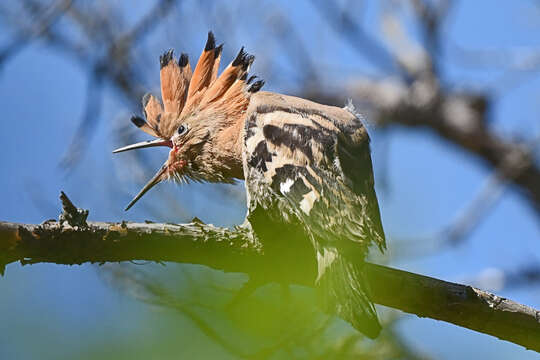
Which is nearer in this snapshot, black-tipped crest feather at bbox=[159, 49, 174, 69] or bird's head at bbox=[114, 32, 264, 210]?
bird's head at bbox=[114, 32, 264, 210]

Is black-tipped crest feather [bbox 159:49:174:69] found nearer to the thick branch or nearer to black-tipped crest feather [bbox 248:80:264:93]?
black-tipped crest feather [bbox 248:80:264:93]

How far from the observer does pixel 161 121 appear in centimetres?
495

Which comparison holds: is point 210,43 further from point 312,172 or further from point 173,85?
point 312,172

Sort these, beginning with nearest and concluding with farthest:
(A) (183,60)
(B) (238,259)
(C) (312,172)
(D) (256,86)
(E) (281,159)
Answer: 1. (B) (238,259)
2. (C) (312,172)
3. (E) (281,159)
4. (D) (256,86)
5. (A) (183,60)

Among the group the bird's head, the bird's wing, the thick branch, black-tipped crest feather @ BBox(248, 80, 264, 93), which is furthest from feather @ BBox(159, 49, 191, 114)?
the thick branch

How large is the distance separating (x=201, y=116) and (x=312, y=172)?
1582mm

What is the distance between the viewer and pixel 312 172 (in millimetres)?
3389

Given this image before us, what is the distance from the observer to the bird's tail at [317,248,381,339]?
280 centimetres

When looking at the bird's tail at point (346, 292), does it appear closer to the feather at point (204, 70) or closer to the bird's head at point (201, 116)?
the bird's head at point (201, 116)

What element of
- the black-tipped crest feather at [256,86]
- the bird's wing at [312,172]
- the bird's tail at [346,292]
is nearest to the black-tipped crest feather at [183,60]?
the black-tipped crest feather at [256,86]

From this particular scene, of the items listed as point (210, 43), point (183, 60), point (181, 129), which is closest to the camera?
point (181, 129)

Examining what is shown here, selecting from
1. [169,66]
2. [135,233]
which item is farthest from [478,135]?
[135,233]

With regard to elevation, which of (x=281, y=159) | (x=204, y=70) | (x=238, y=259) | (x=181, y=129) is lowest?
(x=238, y=259)

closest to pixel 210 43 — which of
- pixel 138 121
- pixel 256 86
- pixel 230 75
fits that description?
pixel 230 75
